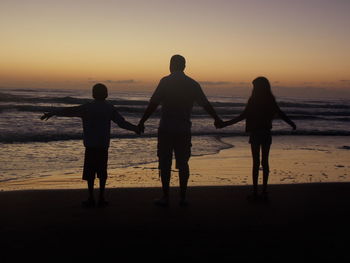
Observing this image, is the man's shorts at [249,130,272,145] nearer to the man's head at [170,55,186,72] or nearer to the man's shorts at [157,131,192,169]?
the man's shorts at [157,131,192,169]

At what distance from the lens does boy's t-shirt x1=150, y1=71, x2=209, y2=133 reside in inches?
195

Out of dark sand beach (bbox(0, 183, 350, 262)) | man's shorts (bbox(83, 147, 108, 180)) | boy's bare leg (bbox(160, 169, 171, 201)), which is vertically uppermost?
man's shorts (bbox(83, 147, 108, 180))

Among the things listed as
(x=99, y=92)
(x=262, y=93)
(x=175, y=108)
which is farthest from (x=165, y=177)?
(x=262, y=93)

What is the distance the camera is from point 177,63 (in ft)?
16.5

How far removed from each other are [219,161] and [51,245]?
23.8 feet

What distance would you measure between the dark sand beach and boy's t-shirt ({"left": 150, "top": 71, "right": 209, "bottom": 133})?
107cm

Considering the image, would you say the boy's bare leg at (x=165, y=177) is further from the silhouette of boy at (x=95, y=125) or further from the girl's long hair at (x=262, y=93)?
the girl's long hair at (x=262, y=93)

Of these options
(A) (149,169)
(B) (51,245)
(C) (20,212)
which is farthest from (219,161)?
(B) (51,245)

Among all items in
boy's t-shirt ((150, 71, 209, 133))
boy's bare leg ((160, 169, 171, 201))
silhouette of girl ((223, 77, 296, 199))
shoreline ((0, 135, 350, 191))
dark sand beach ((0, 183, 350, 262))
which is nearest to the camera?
dark sand beach ((0, 183, 350, 262))

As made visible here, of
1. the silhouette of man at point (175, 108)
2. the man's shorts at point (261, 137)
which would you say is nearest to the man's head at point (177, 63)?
the silhouette of man at point (175, 108)

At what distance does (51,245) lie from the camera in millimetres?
3674

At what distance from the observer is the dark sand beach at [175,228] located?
3.51m

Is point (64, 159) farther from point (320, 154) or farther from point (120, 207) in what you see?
point (320, 154)

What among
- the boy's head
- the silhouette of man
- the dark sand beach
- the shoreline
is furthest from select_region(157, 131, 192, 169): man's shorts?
the shoreline
